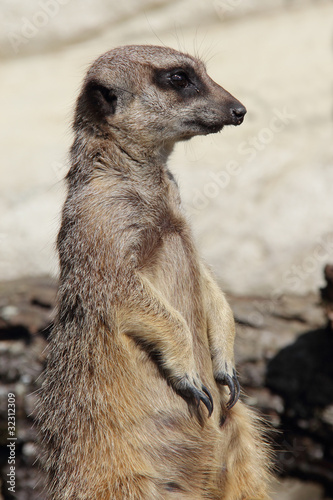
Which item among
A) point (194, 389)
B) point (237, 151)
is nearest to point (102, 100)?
point (194, 389)

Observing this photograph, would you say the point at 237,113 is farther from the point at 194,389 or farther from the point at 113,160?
the point at 194,389

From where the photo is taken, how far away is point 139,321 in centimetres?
299

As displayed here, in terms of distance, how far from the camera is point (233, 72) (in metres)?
7.88

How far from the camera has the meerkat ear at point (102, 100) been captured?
3309 mm

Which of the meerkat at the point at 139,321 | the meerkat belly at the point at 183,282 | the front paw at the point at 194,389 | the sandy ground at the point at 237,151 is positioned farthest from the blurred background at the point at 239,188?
the front paw at the point at 194,389

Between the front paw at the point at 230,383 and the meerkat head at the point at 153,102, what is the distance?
128cm

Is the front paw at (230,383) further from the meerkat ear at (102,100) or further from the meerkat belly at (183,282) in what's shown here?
the meerkat ear at (102,100)

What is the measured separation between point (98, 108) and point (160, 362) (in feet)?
4.54

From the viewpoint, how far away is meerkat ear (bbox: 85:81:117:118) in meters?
3.31

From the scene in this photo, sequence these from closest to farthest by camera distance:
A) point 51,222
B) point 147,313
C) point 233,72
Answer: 1. point 147,313
2. point 51,222
3. point 233,72

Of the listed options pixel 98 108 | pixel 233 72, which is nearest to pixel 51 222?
pixel 233 72

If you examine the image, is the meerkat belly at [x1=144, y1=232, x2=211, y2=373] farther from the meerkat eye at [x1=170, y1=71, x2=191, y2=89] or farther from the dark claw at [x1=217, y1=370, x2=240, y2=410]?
the meerkat eye at [x1=170, y1=71, x2=191, y2=89]

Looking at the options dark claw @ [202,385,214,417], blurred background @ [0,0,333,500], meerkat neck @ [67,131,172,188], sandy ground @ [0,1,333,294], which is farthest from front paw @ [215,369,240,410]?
sandy ground @ [0,1,333,294]

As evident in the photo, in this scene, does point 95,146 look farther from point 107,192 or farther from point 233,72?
point 233,72
